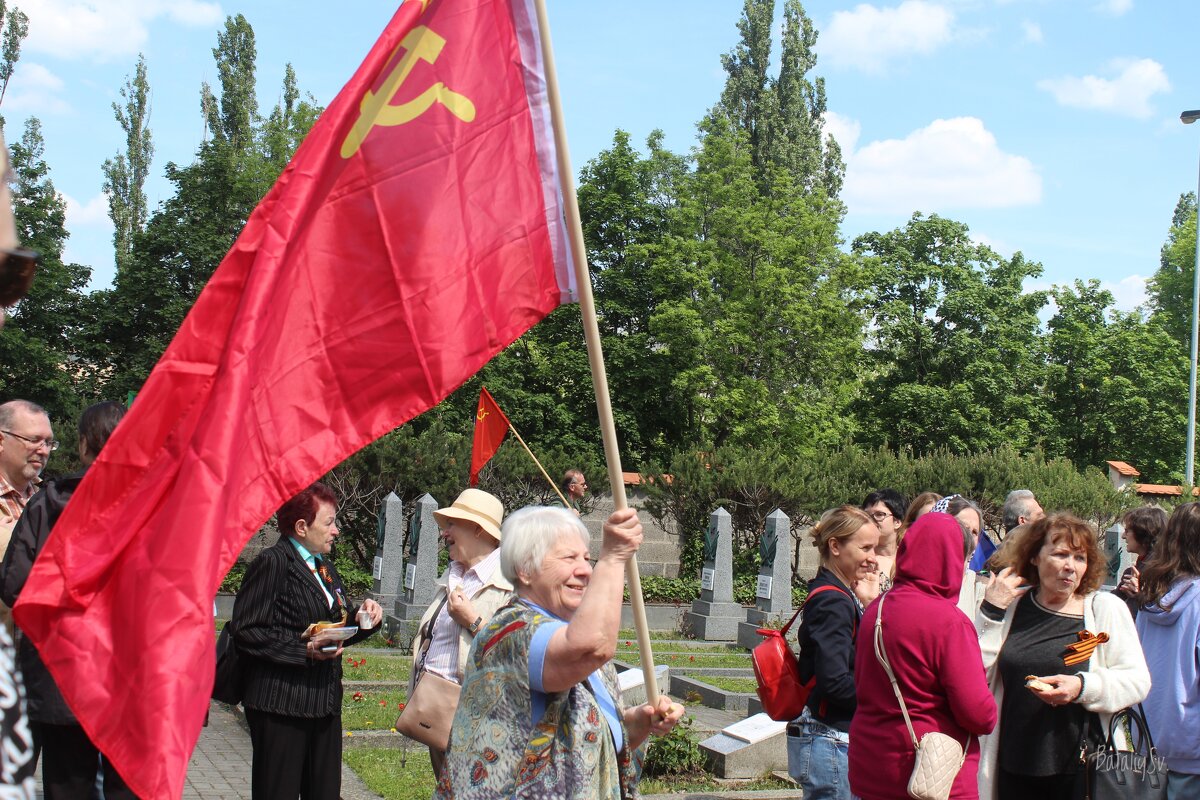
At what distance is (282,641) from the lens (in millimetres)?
5691

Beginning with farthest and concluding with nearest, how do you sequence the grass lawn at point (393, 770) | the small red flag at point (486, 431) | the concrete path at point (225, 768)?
the small red flag at point (486, 431) < the concrete path at point (225, 768) < the grass lawn at point (393, 770)

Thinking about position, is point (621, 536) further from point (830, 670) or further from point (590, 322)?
point (830, 670)

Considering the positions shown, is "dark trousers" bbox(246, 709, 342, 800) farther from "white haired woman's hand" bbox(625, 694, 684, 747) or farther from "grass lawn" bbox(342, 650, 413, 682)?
"grass lawn" bbox(342, 650, 413, 682)

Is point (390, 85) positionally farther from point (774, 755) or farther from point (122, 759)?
point (774, 755)

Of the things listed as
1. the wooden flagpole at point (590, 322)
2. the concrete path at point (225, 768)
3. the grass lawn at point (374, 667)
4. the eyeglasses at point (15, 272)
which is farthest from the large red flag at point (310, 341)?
the grass lawn at point (374, 667)

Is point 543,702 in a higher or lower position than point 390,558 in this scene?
higher

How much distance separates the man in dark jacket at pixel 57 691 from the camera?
183 inches

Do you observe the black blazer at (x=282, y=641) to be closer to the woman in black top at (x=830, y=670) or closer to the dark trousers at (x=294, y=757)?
the dark trousers at (x=294, y=757)

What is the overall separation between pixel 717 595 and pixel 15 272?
58.4 ft

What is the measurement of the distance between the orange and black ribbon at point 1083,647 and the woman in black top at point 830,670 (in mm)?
883

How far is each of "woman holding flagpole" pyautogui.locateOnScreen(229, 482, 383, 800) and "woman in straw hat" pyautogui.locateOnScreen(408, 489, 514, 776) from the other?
1.32 ft

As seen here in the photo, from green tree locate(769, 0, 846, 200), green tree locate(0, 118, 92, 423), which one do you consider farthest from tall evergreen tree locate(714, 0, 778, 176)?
green tree locate(0, 118, 92, 423)

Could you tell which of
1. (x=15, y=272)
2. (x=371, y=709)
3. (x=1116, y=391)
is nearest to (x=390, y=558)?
(x=371, y=709)

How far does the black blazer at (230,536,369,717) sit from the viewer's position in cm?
566
